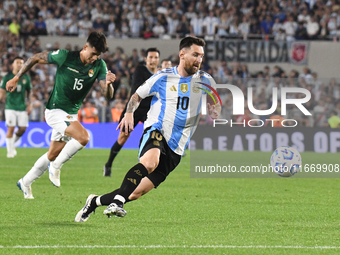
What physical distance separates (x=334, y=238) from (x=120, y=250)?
2000 millimetres

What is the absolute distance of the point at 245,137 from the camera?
18.2 meters

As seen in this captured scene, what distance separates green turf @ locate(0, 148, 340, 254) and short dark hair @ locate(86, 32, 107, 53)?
2039mm

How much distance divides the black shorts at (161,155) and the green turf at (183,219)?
0.52 metres

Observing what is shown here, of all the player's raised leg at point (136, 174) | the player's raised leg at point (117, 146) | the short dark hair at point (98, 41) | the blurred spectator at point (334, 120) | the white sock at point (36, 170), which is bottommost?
the blurred spectator at point (334, 120)

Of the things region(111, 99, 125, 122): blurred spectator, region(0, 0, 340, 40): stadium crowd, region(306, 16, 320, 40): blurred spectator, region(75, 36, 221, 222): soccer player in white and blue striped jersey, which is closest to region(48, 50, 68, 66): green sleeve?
region(75, 36, 221, 222): soccer player in white and blue striped jersey

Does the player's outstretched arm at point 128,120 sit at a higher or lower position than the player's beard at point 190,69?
lower

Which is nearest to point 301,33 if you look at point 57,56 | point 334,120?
point 334,120

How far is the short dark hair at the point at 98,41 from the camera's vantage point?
24.6 ft

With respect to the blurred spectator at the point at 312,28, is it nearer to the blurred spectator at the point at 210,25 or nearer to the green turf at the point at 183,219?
the blurred spectator at the point at 210,25

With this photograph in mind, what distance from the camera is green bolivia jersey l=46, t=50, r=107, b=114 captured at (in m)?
8.04

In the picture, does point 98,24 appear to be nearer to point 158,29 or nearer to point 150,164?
point 158,29

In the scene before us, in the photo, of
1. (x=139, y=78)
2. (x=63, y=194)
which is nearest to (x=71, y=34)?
(x=139, y=78)

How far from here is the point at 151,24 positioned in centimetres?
2555

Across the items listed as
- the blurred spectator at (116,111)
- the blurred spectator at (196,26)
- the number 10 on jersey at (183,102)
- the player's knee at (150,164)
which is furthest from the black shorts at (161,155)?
the blurred spectator at (196,26)
